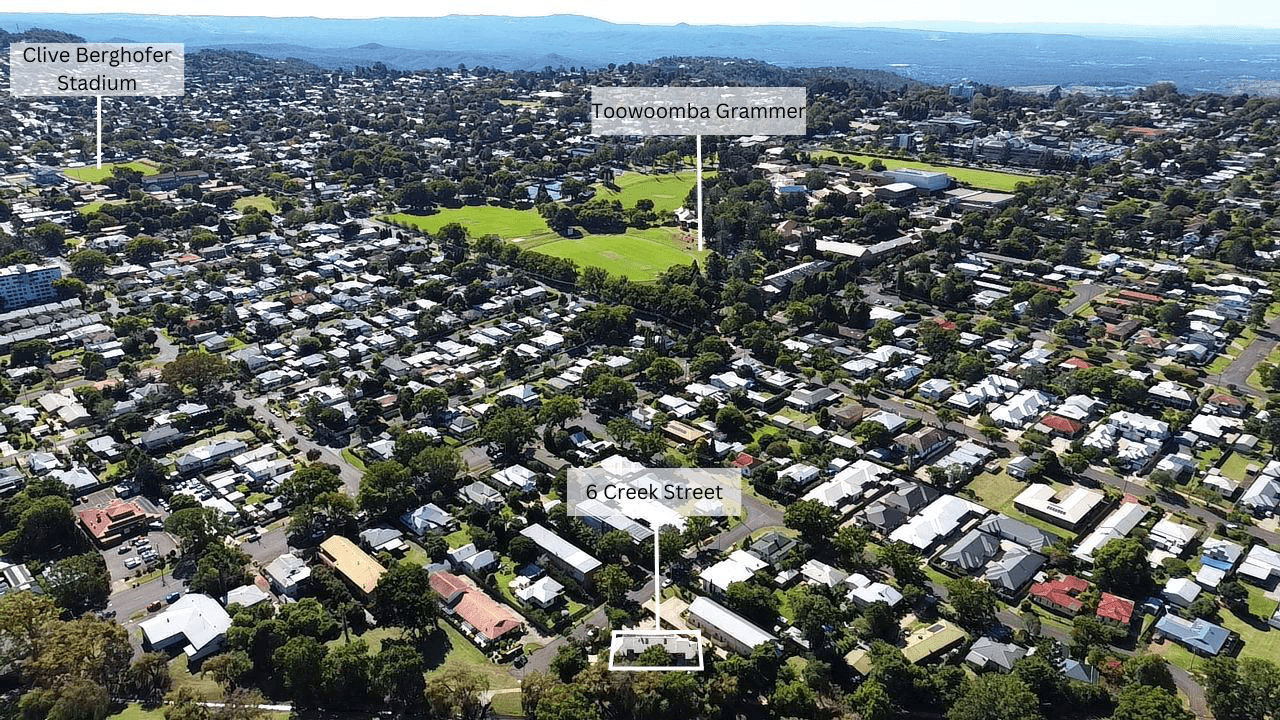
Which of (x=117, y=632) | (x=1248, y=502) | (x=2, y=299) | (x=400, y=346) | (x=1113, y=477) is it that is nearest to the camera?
(x=117, y=632)

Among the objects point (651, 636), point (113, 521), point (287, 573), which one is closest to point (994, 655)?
point (651, 636)

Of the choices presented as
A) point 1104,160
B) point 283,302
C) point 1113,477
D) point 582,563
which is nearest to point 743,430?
point 582,563

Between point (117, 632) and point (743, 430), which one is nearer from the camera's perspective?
point (117, 632)

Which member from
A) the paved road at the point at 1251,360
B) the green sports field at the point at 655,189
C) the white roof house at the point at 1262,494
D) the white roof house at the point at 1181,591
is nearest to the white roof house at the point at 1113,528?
the white roof house at the point at 1181,591

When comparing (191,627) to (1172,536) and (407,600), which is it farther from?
(1172,536)

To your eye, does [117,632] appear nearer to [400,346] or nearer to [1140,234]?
[400,346]

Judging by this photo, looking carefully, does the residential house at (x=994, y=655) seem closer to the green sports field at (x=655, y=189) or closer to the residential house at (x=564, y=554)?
the residential house at (x=564, y=554)
